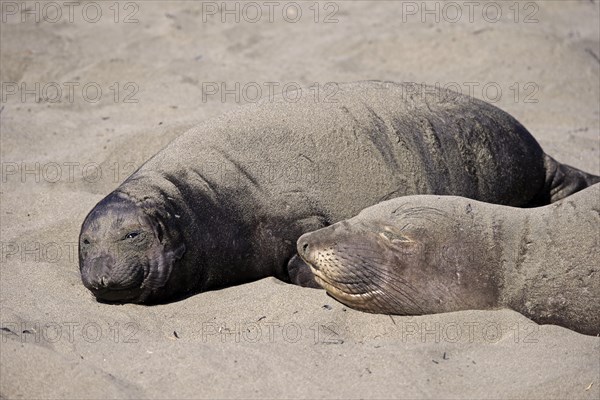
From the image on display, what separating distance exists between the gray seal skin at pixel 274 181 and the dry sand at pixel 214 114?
0.60ft

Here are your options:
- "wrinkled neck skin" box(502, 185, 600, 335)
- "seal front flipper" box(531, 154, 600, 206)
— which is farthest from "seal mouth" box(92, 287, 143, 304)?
"seal front flipper" box(531, 154, 600, 206)

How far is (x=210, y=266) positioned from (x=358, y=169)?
3.22 feet

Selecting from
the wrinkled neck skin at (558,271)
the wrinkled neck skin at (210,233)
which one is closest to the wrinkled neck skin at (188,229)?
the wrinkled neck skin at (210,233)

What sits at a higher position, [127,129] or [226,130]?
[226,130]

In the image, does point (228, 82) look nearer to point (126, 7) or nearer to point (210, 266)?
point (126, 7)

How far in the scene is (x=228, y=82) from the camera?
329 inches

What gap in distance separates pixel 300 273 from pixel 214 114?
2.58 m

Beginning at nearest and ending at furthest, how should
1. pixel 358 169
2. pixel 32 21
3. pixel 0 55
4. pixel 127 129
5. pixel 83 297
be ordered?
pixel 83 297, pixel 358 169, pixel 127 129, pixel 0 55, pixel 32 21

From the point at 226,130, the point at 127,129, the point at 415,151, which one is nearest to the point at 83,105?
the point at 127,129

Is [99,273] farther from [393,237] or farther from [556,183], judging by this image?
[556,183]

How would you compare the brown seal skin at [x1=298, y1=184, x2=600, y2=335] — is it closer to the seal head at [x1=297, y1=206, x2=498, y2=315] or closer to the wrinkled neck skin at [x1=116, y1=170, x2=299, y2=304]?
the seal head at [x1=297, y1=206, x2=498, y2=315]

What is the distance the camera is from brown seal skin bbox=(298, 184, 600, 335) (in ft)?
15.0

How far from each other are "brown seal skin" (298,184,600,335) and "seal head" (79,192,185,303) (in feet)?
2.36

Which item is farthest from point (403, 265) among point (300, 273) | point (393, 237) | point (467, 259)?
point (300, 273)
